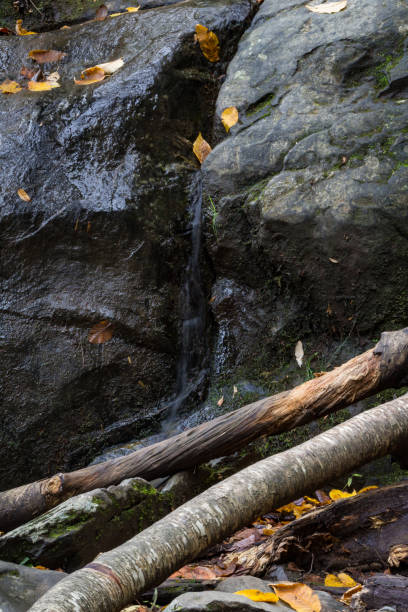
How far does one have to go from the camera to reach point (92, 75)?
16.0ft

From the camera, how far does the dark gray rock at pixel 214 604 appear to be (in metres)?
1.64

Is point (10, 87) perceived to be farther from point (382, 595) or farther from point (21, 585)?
point (382, 595)

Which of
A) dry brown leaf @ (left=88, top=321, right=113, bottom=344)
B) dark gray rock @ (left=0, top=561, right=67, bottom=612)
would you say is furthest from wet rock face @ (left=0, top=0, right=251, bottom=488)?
dark gray rock @ (left=0, top=561, right=67, bottom=612)

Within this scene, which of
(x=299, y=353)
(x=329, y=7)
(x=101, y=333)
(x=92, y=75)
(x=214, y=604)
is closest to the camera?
(x=214, y=604)

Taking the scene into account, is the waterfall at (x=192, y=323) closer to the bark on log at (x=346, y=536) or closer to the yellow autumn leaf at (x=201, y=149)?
Answer: the yellow autumn leaf at (x=201, y=149)

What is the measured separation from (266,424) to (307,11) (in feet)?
11.6

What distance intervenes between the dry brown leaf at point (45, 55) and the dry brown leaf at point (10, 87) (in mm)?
390

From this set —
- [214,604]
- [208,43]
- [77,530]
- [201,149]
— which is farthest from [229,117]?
[214,604]

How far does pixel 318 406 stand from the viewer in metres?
2.88

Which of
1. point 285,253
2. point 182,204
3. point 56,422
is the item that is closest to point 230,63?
point 182,204

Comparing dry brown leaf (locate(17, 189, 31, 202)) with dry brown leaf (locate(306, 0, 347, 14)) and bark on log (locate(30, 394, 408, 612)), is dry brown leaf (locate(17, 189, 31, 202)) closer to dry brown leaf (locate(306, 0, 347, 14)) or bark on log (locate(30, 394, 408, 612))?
dry brown leaf (locate(306, 0, 347, 14))

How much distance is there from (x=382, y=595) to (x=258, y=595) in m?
0.39

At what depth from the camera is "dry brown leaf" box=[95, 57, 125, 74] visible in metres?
4.88

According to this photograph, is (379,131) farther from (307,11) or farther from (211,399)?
(211,399)
